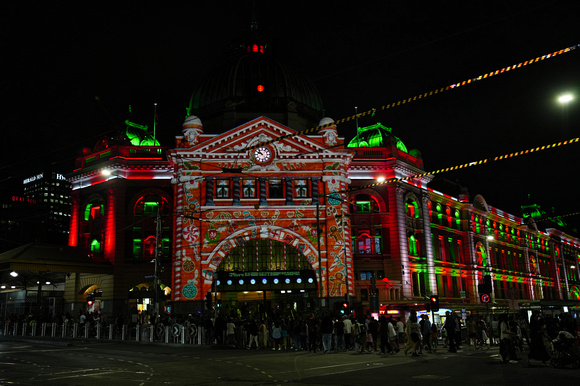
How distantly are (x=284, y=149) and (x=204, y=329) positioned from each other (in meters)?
20.2

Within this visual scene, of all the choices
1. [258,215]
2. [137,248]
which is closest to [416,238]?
[258,215]

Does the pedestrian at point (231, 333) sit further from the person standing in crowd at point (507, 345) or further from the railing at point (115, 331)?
the person standing in crowd at point (507, 345)

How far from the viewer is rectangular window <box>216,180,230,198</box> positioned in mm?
50500

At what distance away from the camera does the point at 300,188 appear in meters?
51.0

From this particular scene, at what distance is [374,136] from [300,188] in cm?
1781

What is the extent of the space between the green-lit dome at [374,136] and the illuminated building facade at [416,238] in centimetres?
12

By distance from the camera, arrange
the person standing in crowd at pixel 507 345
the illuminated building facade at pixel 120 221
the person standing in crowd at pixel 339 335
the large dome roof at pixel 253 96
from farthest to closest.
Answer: the large dome roof at pixel 253 96
the illuminated building facade at pixel 120 221
the person standing in crowd at pixel 339 335
the person standing in crowd at pixel 507 345

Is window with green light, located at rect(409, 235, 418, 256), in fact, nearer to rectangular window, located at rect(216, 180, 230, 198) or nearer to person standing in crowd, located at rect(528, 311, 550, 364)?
rectangular window, located at rect(216, 180, 230, 198)

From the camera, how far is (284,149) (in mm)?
51188

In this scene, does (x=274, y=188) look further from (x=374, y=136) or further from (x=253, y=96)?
(x=374, y=136)

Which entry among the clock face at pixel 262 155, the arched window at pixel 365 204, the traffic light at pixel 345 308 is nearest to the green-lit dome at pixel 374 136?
the arched window at pixel 365 204

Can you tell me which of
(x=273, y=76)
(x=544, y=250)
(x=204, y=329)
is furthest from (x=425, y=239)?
(x=544, y=250)

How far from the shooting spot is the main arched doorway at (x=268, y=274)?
47.7 metres

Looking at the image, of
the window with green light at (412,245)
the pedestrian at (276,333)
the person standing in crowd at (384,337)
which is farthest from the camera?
the window with green light at (412,245)
